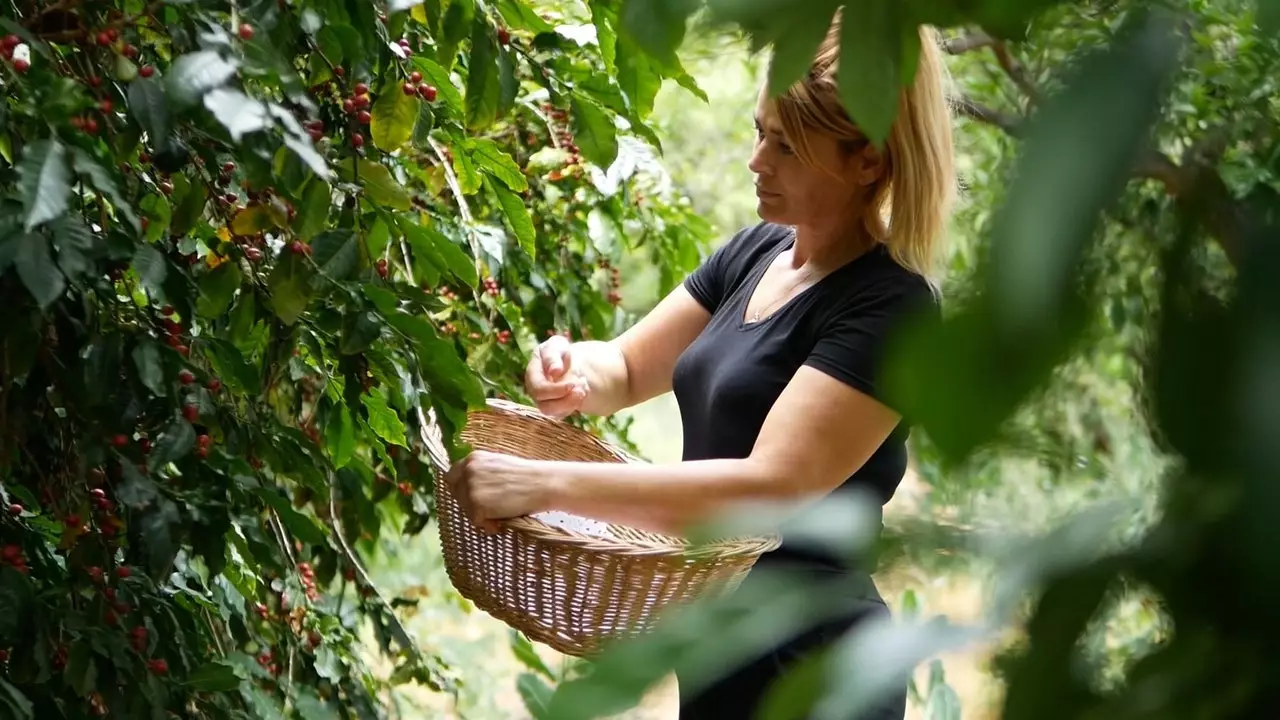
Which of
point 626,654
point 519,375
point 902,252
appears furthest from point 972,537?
point 519,375

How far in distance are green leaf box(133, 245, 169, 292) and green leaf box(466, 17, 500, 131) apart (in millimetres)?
254

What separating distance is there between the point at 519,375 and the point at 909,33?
142 centimetres

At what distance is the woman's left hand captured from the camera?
1115 millimetres

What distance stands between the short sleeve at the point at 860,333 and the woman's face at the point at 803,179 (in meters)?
0.12

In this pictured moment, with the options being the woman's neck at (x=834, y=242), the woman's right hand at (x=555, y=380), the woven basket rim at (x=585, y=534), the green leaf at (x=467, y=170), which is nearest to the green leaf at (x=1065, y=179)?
the woven basket rim at (x=585, y=534)

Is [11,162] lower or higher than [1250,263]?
lower

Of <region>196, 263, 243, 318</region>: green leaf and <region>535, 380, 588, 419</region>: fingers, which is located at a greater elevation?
<region>196, 263, 243, 318</region>: green leaf

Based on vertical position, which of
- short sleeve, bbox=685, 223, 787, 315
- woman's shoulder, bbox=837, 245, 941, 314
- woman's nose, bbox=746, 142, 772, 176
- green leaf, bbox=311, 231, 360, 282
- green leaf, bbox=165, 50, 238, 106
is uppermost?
green leaf, bbox=165, 50, 238, 106

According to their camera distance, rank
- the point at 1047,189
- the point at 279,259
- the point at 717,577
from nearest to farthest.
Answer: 1. the point at 1047,189
2. the point at 279,259
3. the point at 717,577

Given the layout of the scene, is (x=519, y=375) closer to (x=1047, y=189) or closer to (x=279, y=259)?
(x=279, y=259)

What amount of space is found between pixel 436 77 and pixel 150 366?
34 centimetres

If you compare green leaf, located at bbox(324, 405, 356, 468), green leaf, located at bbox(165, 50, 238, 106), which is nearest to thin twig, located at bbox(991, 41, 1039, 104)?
green leaf, located at bbox(165, 50, 238, 106)

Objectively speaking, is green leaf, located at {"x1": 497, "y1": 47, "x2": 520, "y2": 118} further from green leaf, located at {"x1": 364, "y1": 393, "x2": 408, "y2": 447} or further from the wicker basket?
the wicker basket

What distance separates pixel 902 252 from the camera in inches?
50.0
